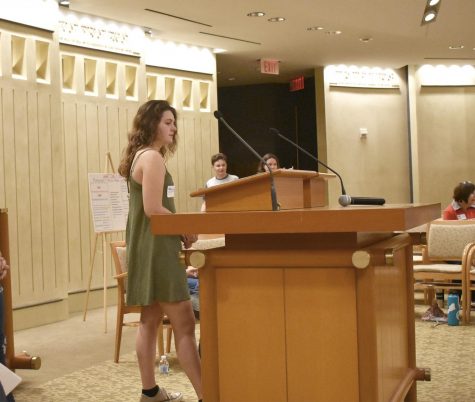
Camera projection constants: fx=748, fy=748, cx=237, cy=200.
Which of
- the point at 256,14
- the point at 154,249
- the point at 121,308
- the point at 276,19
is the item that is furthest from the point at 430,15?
the point at 154,249

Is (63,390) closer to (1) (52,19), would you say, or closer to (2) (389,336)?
(2) (389,336)

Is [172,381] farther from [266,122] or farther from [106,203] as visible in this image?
[266,122]

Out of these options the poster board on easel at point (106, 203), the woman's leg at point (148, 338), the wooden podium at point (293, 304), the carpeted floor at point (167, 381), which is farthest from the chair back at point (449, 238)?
the wooden podium at point (293, 304)

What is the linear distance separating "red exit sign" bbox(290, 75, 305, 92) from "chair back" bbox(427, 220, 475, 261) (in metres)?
6.95

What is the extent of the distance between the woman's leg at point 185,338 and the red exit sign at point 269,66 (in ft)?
28.8

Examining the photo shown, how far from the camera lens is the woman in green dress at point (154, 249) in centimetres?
357

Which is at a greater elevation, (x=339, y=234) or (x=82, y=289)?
(x=339, y=234)

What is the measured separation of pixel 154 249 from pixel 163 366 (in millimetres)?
1589

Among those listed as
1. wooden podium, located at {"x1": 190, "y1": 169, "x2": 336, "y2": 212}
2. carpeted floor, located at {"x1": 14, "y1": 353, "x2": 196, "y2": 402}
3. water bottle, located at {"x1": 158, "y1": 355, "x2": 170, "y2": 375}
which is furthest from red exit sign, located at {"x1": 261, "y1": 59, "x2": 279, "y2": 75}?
wooden podium, located at {"x1": 190, "y1": 169, "x2": 336, "y2": 212}

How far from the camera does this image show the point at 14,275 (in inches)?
289

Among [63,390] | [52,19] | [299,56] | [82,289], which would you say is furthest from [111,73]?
[63,390]

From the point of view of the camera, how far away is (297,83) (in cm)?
1387

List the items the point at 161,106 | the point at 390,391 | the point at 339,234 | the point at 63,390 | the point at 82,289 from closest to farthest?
1. the point at 339,234
2. the point at 390,391
3. the point at 161,106
4. the point at 63,390
5. the point at 82,289

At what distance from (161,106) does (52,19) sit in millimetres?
4618
